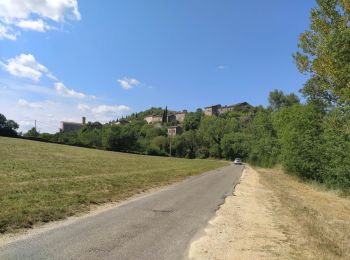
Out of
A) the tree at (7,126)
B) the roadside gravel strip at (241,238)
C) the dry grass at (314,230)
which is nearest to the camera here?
the roadside gravel strip at (241,238)

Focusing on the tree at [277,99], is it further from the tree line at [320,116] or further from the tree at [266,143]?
the tree at [266,143]

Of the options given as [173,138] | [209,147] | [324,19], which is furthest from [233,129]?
[324,19]

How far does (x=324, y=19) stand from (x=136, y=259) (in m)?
17.2

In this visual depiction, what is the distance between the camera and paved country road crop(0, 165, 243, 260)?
7.40 m

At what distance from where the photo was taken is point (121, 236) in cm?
898

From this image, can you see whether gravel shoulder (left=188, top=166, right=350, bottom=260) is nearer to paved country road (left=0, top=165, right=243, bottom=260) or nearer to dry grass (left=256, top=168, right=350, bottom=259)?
dry grass (left=256, top=168, right=350, bottom=259)

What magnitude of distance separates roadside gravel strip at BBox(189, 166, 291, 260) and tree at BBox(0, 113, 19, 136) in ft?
246

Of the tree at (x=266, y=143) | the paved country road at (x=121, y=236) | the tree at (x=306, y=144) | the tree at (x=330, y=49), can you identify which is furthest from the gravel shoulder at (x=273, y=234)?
the tree at (x=266, y=143)

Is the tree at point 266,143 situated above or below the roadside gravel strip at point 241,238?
above

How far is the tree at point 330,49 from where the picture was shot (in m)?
16.9

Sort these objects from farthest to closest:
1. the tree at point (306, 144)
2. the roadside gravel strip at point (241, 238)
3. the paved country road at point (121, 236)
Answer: the tree at point (306, 144) < the roadside gravel strip at point (241, 238) < the paved country road at point (121, 236)

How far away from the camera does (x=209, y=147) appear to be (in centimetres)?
14100

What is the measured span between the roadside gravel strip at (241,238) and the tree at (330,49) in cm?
699

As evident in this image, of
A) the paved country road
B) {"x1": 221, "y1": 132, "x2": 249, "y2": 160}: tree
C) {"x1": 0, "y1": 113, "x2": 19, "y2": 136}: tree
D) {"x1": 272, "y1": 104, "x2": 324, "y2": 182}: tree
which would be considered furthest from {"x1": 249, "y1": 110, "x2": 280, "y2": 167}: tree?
the paved country road
